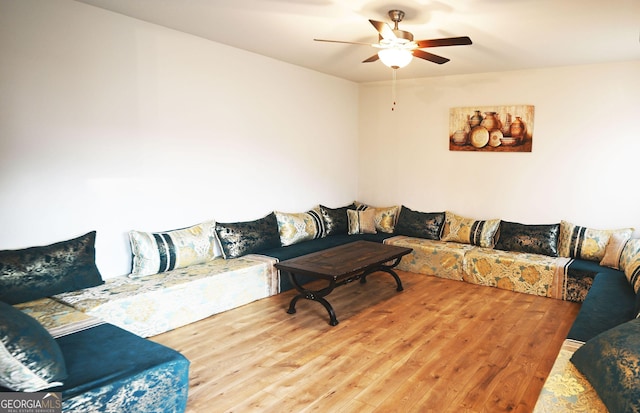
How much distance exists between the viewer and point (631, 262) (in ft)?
12.3

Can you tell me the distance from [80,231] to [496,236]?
4.56 metres

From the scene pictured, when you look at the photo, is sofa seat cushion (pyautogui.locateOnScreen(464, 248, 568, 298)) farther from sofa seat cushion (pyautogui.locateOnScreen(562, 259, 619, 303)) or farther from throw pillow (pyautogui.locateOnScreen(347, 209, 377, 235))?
throw pillow (pyautogui.locateOnScreen(347, 209, 377, 235))

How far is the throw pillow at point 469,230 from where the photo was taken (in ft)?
16.9

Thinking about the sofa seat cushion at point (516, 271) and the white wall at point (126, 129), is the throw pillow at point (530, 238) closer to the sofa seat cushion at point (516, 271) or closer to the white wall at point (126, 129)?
A: the sofa seat cushion at point (516, 271)

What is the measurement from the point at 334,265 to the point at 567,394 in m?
2.20

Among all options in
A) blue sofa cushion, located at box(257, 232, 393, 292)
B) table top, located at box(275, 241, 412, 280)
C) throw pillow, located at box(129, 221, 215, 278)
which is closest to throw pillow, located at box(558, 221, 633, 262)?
table top, located at box(275, 241, 412, 280)

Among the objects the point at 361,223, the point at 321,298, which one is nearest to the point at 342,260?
the point at 321,298

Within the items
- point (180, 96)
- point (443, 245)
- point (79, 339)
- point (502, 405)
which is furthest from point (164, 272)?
point (443, 245)

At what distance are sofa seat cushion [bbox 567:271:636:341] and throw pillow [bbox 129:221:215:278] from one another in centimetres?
313

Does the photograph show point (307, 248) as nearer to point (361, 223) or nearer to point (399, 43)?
point (361, 223)

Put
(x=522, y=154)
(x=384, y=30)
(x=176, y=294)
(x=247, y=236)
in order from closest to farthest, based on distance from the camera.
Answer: (x=384, y=30) < (x=176, y=294) < (x=247, y=236) < (x=522, y=154)

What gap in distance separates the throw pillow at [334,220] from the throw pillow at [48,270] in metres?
2.98

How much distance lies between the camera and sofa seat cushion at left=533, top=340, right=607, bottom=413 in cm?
190

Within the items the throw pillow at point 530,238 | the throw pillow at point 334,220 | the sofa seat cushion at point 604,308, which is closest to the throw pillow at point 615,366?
the sofa seat cushion at point 604,308
